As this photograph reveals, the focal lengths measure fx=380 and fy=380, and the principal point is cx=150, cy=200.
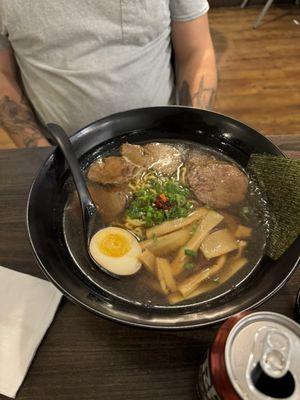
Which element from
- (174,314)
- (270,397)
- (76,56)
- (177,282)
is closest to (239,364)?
(270,397)

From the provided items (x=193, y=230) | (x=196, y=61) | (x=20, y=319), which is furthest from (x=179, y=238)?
(x=196, y=61)

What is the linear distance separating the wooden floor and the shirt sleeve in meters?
1.57

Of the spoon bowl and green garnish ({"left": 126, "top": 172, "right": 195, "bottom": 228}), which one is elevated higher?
the spoon bowl

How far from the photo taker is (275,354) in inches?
22.8

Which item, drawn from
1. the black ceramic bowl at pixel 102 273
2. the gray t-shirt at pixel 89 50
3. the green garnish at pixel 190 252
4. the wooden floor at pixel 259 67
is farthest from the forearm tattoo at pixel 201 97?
the wooden floor at pixel 259 67

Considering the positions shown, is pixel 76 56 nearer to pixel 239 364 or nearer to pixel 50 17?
pixel 50 17

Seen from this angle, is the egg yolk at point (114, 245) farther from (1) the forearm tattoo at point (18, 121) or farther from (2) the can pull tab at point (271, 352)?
(1) the forearm tattoo at point (18, 121)

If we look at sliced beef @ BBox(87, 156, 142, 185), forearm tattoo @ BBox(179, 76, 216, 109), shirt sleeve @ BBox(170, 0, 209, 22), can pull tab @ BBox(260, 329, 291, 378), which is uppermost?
shirt sleeve @ BBox(170, 0, 209, 22)

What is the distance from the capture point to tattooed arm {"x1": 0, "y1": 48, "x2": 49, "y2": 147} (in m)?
1.56

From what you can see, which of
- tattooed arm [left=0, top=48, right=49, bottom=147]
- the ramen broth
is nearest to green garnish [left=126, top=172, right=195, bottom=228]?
the ramen broth

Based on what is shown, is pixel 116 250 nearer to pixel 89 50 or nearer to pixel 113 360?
pixel 113 360

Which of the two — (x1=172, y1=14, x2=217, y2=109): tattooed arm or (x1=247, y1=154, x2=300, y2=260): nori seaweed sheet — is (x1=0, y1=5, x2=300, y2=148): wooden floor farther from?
(x1=247, y1=154, x2=300, y2=260): nori seaweed sheet

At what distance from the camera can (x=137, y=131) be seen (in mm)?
1257

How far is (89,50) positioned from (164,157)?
554 mm
